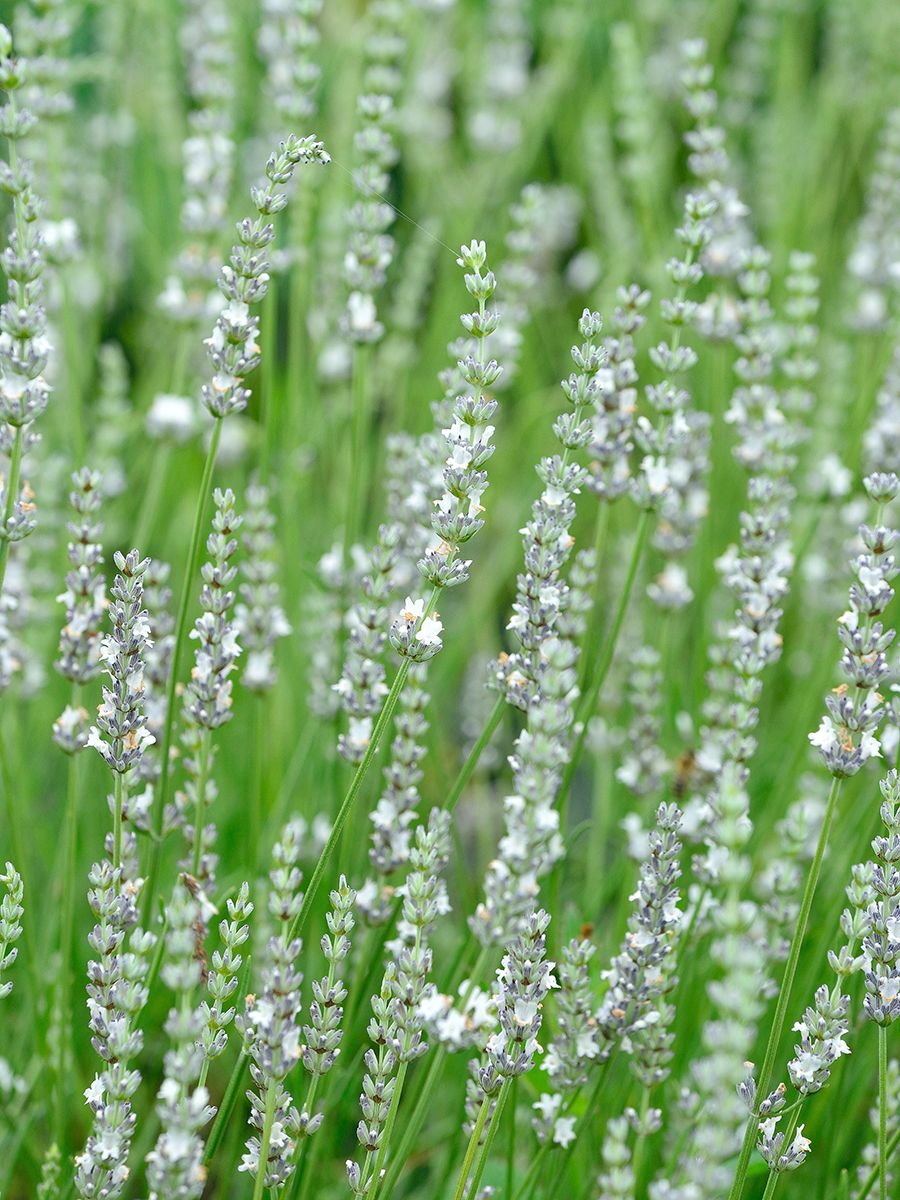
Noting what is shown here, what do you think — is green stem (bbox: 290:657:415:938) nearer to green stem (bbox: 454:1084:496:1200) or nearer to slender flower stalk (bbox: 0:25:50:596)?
green stem (bbox: 454:1084:496:1200)

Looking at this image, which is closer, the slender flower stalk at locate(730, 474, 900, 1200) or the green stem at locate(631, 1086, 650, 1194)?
the slender flower stalk at locate(730, 474, 900, 1200)

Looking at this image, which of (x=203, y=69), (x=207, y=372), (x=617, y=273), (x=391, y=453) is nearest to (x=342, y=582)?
(x=391, y=453)

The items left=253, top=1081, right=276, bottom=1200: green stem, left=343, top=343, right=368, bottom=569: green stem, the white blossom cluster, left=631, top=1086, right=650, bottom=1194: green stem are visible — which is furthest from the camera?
the white blossom cluster

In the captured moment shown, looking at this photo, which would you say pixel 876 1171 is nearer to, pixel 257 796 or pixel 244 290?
pixel 257 796

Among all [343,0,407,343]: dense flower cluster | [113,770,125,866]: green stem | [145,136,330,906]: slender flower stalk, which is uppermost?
[343,0,407,343]: dense flower cluster

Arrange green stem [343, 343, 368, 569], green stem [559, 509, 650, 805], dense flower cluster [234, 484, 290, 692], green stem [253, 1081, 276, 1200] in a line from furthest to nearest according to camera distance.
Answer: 1. green stem [343, 343, 368, 569]
2. dense flower cluster [234, 484, 290, 692]
3. green stem [559, 509, 650, 805]
4. green stem [253, 1081, 276, 1200]

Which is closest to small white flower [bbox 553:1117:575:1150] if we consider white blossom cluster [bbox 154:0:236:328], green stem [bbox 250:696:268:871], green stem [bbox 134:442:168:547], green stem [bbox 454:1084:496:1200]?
green stem [bbox 454:1084:496:1200]

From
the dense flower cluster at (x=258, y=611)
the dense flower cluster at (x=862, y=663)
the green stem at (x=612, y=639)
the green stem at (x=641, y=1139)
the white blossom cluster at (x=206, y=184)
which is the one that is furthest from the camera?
the white blossom cluster at (x=206, y=184)

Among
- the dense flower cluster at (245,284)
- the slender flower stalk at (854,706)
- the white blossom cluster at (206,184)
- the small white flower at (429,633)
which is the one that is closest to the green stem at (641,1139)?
the slender flower stalk at (854,706)

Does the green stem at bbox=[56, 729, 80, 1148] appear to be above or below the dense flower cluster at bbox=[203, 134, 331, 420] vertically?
below

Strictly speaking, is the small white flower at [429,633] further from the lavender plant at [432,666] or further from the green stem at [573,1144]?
the green stem at [573,1144]

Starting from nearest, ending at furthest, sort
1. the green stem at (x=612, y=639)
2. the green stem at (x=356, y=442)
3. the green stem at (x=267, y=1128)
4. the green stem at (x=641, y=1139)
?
the green stem at (x=267, y=1128) → the green stem at (x=641, y=1139) → the green stem at (x=612, y=639) → the green stem at (x=356, y=442)

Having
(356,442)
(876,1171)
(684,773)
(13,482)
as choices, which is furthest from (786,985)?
(356,442)
